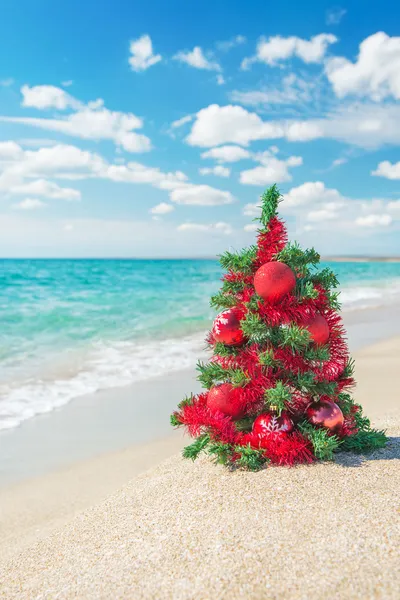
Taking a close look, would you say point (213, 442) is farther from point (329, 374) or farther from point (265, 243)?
point (265, 243)

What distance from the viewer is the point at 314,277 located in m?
3.22

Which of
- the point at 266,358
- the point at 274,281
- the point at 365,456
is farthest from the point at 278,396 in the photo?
the point at 365,456

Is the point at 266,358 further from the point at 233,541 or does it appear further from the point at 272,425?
the point at 233,541

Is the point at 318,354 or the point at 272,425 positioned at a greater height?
the point at 318,354

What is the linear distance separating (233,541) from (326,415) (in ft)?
A: 3.53

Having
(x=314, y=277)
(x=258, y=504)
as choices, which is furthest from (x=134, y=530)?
(x=314, y=277)

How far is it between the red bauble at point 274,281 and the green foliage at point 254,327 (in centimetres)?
15

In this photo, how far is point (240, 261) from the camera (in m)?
3.21

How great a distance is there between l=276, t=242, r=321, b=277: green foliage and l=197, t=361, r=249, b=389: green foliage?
747 millimetres

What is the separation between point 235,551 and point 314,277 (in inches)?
67.7

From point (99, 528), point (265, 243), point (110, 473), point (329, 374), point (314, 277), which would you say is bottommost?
point (110, 473)

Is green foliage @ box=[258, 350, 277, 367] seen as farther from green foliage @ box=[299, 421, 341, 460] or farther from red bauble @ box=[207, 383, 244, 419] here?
green foliage @ box=[299, 421, 341, 460]

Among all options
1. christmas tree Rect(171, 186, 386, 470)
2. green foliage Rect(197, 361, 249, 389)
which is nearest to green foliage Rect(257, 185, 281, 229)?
christmas tree Rect(171, 186, 386, 470)

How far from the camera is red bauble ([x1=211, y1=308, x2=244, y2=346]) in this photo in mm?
3113
